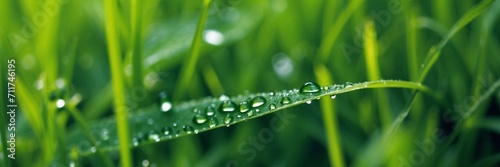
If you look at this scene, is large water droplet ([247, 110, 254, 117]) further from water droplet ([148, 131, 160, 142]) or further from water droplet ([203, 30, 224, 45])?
water droplet ([203, 30, 224, 45])

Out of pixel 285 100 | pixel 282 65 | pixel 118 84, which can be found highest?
pixel 282 65

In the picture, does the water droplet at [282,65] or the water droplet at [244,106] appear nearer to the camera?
the water droplet at [244,106]

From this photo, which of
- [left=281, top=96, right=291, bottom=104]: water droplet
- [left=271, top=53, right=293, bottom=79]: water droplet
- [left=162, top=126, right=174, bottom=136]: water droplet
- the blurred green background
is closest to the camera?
[left=281, top=96, right=291, bottom=104]: water droplet

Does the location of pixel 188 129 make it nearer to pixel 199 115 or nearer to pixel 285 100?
pixel 199 115

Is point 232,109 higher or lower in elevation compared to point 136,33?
lower

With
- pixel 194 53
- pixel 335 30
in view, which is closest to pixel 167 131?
A: pixel 194 53

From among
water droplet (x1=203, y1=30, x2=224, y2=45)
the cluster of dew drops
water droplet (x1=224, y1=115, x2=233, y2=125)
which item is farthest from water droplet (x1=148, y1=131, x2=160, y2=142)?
water droplet (x1=203, y1=30, x2=224, y2=45)

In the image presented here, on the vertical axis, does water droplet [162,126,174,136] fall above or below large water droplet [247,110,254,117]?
above

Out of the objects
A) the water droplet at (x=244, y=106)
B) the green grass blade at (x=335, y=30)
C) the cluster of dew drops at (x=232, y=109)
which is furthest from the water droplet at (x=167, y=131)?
the green grass blade at (x=335, y=30)

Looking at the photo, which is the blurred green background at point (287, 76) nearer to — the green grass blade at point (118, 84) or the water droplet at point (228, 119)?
the green grass blade at point (118, 84)
